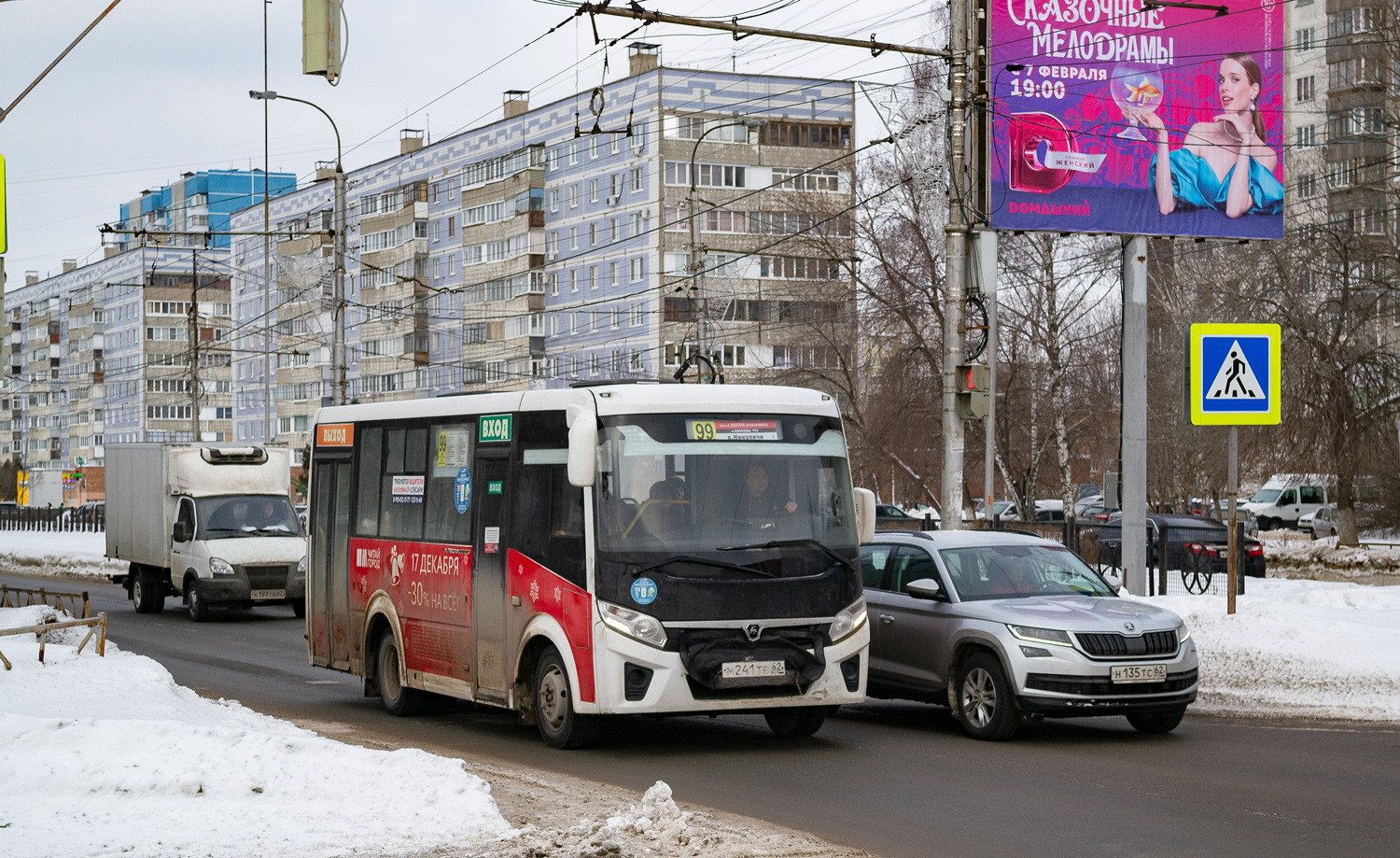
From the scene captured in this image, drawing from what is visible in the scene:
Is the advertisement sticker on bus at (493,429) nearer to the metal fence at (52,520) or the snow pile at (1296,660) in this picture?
the snow pile at (1296,660)

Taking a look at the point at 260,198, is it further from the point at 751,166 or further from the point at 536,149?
the point at 751,166

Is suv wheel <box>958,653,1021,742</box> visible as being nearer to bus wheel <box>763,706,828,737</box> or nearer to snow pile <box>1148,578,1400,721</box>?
bus wheel <box>763,706,828,737</box>

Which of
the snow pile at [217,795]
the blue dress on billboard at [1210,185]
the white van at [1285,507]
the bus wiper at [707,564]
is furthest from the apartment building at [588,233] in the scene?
the snow pile at [217,795]

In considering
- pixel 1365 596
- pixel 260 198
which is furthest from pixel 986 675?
pixel 260 198

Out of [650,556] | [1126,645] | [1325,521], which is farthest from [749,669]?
[1325,521]

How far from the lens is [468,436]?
43.9 ft

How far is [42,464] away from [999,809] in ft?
506

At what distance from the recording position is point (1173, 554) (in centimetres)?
3067

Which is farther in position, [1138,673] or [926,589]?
[926,589]

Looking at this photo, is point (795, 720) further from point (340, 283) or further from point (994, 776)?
point (340, 283)

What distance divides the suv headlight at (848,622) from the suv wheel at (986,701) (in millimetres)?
1059

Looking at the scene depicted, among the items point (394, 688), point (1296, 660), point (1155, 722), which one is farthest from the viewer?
point (1296, 660)

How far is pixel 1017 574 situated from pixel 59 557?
3996 centimetres

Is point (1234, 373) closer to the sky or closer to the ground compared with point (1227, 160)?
closer to the ground
